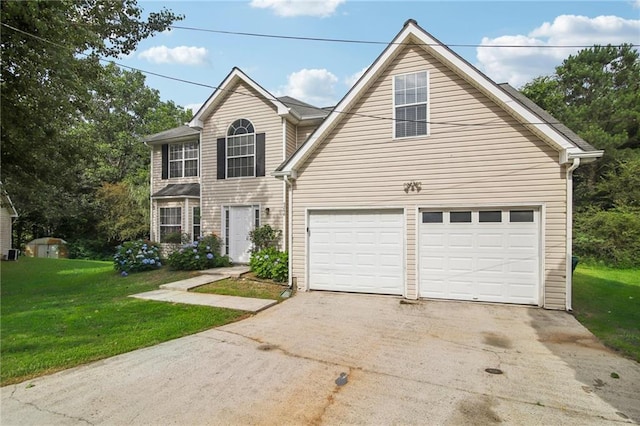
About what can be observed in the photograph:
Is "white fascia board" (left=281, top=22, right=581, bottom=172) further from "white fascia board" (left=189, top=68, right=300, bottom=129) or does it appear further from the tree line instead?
the tree line

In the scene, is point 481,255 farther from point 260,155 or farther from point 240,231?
point 240,231

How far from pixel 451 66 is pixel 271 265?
7.26m

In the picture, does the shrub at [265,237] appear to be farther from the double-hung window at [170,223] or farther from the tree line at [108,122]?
the tree line at [108,122]

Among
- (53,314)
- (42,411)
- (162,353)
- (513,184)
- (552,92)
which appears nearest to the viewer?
(42,411)

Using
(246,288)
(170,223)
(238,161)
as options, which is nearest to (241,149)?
(238,161)

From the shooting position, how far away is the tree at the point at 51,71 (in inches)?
294

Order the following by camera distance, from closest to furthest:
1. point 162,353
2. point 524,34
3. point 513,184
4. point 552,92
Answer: point 162,353 → point 513,184 → point 524,34 → point 552,92

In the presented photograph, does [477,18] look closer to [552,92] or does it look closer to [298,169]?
[298,169]

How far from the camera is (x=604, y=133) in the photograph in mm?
17203

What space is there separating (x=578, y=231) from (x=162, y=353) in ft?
57.9

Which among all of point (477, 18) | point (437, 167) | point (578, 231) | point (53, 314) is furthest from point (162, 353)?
point (578, 231)

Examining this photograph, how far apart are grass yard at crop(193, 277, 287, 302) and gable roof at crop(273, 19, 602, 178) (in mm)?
3217

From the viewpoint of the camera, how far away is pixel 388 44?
8.51 metres

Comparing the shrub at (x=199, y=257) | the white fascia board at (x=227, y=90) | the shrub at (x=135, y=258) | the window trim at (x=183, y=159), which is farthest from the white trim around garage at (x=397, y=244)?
the window trim at (x=183, y=159)
